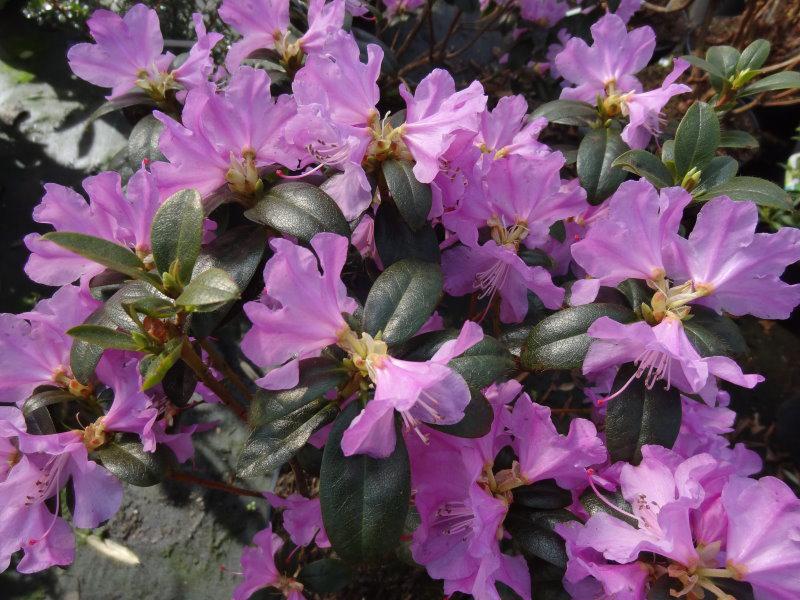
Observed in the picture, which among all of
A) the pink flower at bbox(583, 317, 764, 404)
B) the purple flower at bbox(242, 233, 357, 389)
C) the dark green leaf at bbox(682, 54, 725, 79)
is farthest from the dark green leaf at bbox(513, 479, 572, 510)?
the dark green leaf at bbox(682, 54, 725, 79)

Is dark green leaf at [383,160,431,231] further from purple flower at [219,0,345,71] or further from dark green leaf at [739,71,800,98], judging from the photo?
dark green leaf at [739,71,800,98]

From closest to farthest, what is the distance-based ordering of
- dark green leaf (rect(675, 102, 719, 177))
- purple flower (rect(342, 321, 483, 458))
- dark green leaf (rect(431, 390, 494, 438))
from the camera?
purple flower (rect(342, 321, 483, 458)) → dark green leaf (rect(431, 390, 494, 438)) → dark green leaf (rect(675, 102, 719, 177))

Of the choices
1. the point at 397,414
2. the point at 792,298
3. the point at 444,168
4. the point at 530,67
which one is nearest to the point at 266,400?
the point at 397,414

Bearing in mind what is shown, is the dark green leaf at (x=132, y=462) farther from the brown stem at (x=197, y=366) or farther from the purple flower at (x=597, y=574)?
the purple flower at (x=597, y=574)

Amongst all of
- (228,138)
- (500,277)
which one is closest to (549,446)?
(500,277)

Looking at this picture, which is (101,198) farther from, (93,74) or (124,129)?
(124,129)
